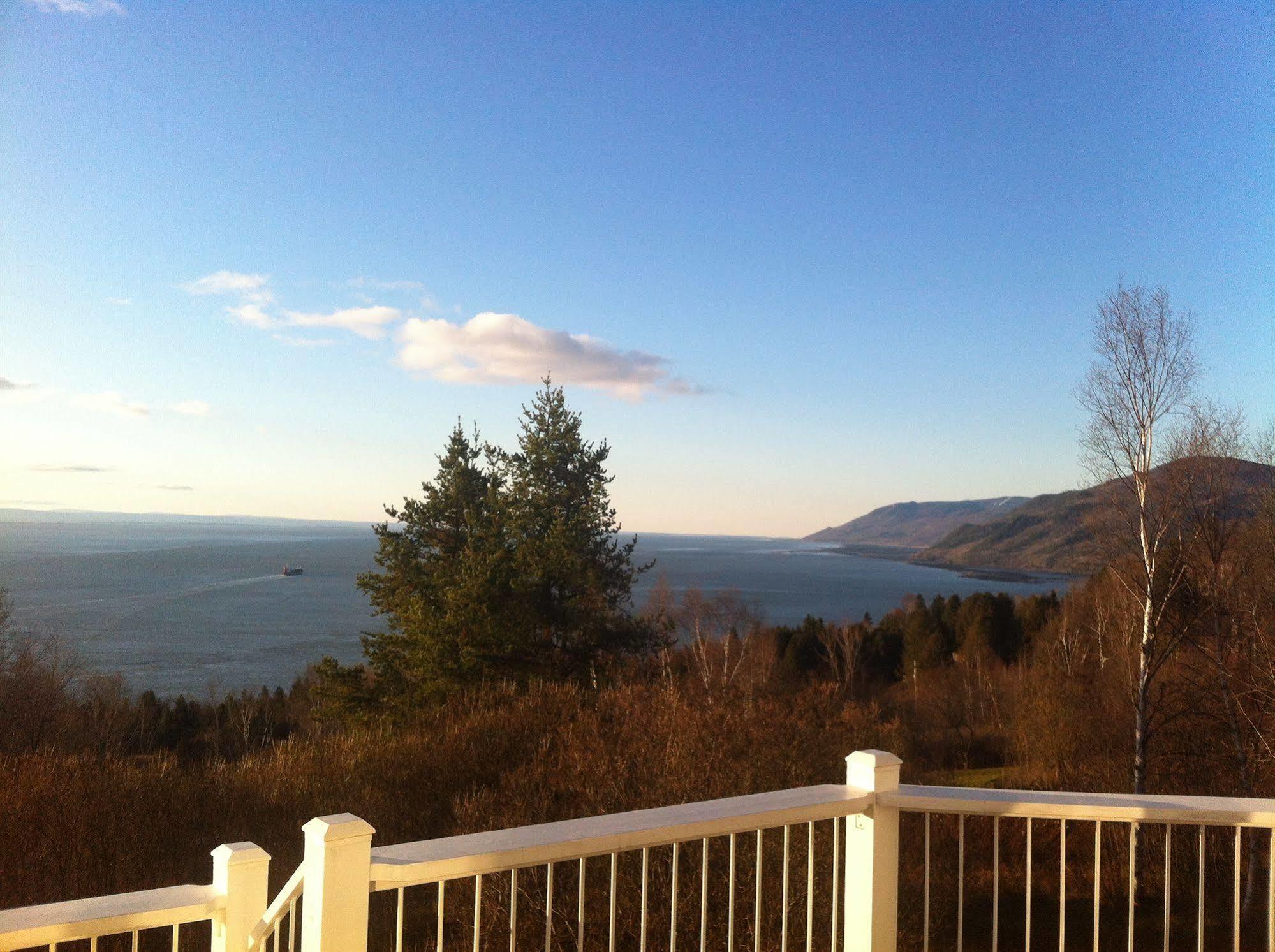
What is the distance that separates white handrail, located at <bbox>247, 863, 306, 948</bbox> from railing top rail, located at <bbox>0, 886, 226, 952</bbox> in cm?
8

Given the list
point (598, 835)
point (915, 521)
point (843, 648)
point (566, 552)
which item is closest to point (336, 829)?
point (598, 835)

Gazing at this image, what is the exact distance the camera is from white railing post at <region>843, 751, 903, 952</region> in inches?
84.2

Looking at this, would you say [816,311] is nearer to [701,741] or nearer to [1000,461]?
[701,741]

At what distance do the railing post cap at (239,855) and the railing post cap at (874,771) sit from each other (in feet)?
4.33

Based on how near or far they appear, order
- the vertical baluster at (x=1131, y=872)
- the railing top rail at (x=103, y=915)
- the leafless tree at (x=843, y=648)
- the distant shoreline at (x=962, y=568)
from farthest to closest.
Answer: the distant shoreline at (x=962, y=568) < the leafless tree at (x=843, y=648) < the vertical baluster at (x=1131, y=872) < the railing top rail at (x=103, y=915)

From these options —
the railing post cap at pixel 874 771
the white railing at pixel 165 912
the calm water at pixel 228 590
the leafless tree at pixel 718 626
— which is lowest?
the calm water at pixel 228 590

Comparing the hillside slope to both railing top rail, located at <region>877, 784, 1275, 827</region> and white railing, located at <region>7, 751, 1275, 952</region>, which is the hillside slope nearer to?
railing top rail, located at <region>877, 784, 1275, 827</region>

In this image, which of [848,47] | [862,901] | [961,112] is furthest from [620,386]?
[862,901]

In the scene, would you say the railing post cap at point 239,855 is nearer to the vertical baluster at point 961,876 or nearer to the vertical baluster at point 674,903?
the vertical baluster at point 674,903

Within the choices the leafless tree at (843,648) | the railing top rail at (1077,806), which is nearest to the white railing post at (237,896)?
the railing top rail at (1077,806)

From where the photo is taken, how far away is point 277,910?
1.65 m

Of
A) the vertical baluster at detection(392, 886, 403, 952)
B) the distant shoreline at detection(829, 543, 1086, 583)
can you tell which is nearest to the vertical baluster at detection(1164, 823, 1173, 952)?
the vertical baluster at detection(392, 886, 403, 952)

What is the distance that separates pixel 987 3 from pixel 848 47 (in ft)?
5.88

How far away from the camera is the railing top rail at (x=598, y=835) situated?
1.61 metres
